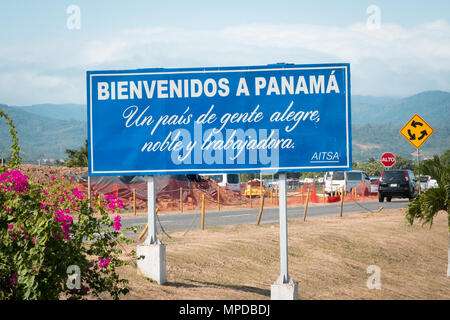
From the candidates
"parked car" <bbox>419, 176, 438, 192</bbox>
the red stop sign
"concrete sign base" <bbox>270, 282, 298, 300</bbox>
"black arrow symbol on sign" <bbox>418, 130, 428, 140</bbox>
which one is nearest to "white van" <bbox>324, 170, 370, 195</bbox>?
"parked car" <bbox>419, 176, 438, 192</bbox>

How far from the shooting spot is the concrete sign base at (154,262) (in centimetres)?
1168

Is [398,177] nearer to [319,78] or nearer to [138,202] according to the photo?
[138,202]

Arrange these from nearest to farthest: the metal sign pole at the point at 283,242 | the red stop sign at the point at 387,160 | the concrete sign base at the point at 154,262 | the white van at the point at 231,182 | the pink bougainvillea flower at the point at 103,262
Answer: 1. the pink bougainvillea flower at the point at 103,262
2. the metal sign pole at the point at 283,242
3. the concrete sign base at the point at 154,262
4. the red stop sign at the point at 387,160
5. the white van at the point at 231,182

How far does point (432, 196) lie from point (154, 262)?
8134 millimetres

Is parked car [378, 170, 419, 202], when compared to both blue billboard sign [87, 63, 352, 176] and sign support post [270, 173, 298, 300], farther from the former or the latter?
sign support post [270, 173, 298, 300]

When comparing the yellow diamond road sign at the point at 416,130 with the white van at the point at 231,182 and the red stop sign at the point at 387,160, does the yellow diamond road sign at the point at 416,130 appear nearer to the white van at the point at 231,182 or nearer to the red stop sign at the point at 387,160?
the red stop sign at the point at 387,160

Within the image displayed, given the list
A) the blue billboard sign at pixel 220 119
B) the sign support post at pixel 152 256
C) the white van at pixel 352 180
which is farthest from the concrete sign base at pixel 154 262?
the white van at pixel 352 180

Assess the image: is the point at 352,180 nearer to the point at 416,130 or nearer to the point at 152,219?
the point at 416,130

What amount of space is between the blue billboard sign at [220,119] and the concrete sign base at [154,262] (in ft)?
4.06

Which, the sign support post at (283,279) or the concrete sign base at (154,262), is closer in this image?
the sign support post at (283,279)

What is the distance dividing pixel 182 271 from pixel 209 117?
313 centimetres

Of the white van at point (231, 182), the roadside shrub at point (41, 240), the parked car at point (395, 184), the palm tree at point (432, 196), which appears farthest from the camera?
the white van at point (231, 182)

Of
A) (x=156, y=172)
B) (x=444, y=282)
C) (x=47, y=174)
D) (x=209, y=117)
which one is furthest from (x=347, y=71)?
(x=47, y=174)

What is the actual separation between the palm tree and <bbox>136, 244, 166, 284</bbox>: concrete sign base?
763 centimetres
